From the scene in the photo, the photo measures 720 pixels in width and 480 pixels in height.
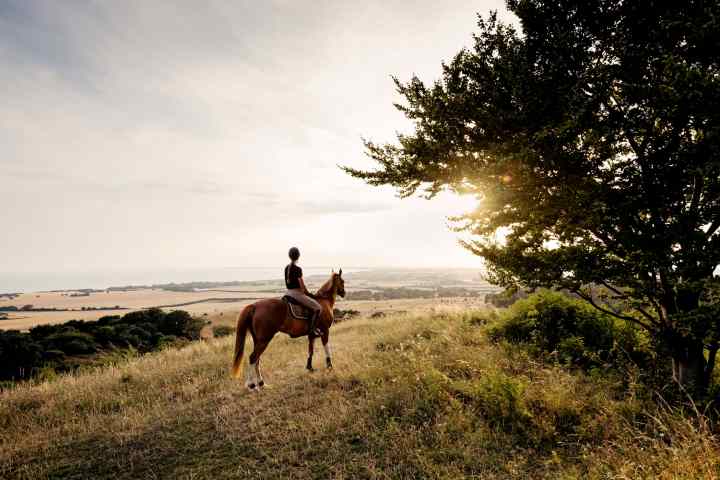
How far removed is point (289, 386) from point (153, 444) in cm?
299

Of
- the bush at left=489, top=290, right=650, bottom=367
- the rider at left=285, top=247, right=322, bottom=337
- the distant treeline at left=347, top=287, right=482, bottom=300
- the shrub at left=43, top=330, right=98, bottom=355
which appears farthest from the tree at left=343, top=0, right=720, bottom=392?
the distant treeline at left=347, top=287, right=482, bottom=300

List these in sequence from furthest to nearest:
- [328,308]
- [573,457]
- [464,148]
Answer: [328,308]
[464,148]
[573,457]

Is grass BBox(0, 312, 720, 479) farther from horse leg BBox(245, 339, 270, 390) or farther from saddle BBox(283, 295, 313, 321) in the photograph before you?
saddle BBox(283, 295, 313, 321)

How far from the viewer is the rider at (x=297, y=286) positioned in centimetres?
924

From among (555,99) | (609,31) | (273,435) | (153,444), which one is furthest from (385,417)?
(609,31)

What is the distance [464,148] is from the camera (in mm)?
6480

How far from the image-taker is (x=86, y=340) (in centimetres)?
1786

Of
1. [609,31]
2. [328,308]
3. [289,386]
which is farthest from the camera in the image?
[328,308]

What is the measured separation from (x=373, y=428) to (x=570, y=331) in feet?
22.1

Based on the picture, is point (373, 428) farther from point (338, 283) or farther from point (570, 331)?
point (570, 331)

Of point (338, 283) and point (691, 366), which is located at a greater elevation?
point (338, 283)

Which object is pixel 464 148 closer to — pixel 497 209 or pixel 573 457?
pixel 497 209

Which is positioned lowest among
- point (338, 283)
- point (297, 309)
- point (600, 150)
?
point (297, 309)

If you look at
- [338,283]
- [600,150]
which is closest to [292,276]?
[338,283]
